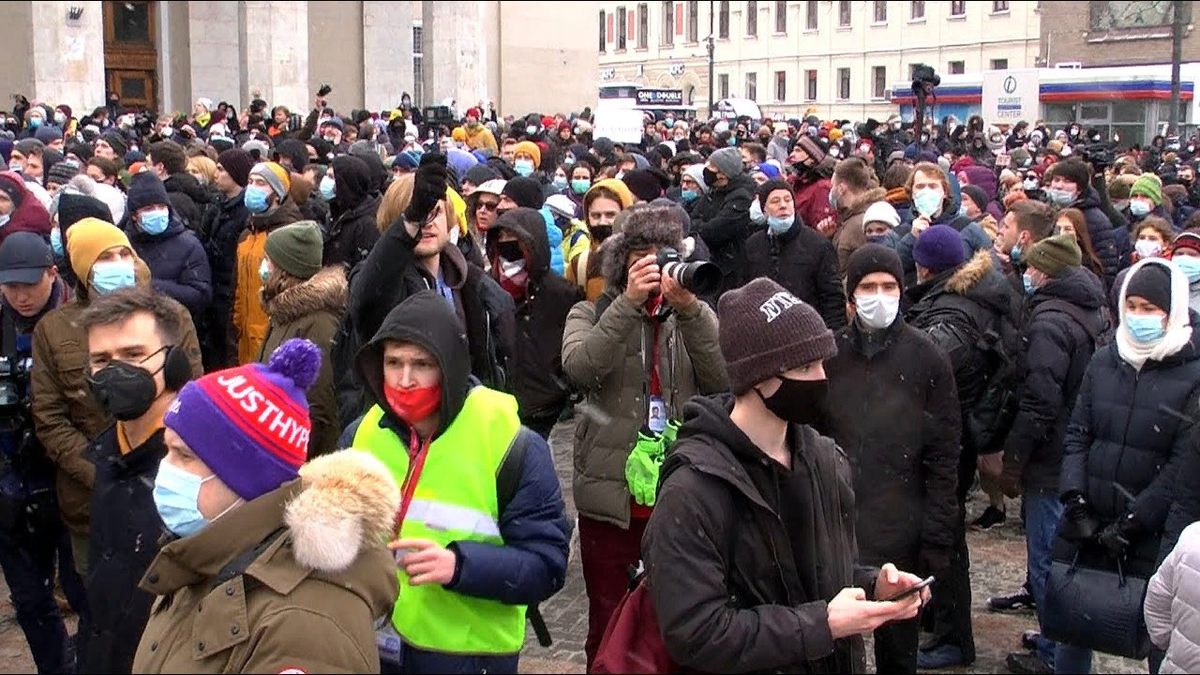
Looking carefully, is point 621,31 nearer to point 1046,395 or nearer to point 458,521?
point 1046,395

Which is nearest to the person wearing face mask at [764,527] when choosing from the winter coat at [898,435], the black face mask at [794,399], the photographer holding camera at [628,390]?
the black face mask at [794,399]

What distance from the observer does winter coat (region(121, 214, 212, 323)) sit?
313 inches

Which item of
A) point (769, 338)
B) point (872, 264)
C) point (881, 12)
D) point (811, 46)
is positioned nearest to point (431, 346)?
point (769, 338)

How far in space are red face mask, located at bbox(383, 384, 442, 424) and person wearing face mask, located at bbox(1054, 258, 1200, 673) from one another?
9.52 feet

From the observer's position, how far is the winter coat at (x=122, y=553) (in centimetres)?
376

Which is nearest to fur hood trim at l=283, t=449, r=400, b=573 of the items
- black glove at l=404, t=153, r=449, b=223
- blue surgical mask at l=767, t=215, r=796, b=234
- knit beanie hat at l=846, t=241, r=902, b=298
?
black glove at l=404, t=153, r=449, b=223

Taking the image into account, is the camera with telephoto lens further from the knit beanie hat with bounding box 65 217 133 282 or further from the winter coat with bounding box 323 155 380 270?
the winter coat with bounding box 323 155 380 270

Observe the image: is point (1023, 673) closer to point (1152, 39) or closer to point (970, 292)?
point (970, 292)

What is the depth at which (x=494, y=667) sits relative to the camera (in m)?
3.56

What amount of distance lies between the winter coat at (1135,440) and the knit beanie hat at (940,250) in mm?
1152

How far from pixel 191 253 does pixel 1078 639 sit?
561 cm

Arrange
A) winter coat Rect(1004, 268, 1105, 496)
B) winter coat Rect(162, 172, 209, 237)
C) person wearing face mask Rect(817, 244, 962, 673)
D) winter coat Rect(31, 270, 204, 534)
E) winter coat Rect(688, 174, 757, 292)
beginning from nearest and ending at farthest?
person wearing face mask Rect(817, 244, 962, 673) → winter coat Rect(31, 270, 204, 534) → winter coat Rect(1004, 268, 1105, 496) → winter coat Rect(688, 174, 757, 292) → winter coat Rect(162, 172, 209, 237)

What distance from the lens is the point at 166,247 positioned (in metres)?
8.03

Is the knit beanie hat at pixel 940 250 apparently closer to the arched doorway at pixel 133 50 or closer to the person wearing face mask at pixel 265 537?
the person wearing face mask at pixel 265 537
